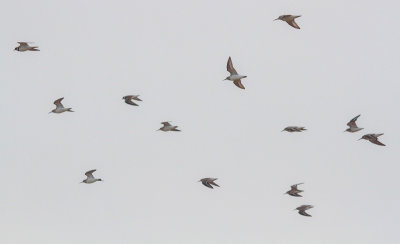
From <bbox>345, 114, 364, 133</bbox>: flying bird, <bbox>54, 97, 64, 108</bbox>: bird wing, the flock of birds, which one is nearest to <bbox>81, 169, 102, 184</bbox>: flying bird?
the flock of birds

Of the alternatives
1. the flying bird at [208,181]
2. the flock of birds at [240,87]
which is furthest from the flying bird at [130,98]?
the flying bird at [208,181]

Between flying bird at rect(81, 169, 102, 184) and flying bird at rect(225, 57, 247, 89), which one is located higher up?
flying bird at rect(225, 57, 247, 89)

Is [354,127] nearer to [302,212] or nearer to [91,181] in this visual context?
[302,212]

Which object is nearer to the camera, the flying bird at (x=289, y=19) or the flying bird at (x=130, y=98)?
the flying bird at (x=289, y=19)

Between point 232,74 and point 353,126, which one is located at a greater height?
point 232,74

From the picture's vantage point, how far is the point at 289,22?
83188 mm

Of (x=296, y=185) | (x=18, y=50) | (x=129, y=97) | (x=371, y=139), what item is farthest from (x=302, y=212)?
(x=18, y=50)

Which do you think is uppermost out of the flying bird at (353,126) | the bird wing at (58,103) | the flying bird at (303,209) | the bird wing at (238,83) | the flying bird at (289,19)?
the flying bird at (289,19)

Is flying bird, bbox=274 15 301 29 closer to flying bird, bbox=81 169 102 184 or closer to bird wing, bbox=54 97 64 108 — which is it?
bird wing, bbox=54 97 64 108

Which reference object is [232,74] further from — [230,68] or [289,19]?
[289,19]

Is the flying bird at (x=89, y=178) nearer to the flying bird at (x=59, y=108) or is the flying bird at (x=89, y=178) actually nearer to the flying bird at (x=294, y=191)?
the flying bird at (x=59, y=108)

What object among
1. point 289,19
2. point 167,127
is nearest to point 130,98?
point 167,127

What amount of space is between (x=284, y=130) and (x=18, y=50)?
17181 millimetres

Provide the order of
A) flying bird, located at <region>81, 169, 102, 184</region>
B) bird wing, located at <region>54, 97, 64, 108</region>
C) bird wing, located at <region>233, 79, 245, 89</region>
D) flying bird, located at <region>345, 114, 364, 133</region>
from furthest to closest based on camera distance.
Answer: flying bird, located at <region>81, 169, 102, 184</region> → bird wing, located at <region>54, 97, 64, 108</region> → flying bird, located at <region>345, 114, 364, 133</region> → bird wing, located at <region>233, 79, 245, 89</region>
